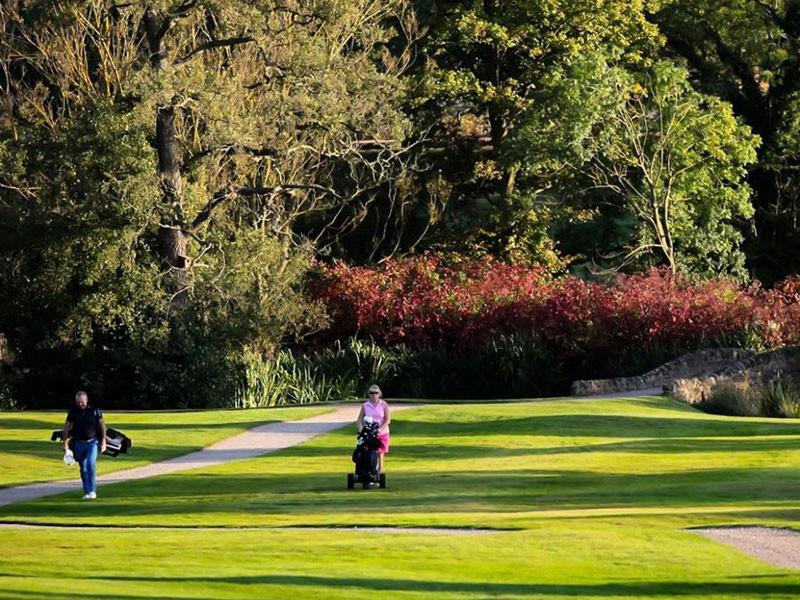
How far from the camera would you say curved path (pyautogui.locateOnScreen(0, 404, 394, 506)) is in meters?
22.3

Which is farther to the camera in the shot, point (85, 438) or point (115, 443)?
point (115, 443)

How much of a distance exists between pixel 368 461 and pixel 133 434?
9.24m

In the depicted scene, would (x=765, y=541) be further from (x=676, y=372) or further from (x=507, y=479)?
(x=676, y=372)

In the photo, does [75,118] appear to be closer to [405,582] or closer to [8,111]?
[8,111]

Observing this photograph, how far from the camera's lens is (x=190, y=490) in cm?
2123

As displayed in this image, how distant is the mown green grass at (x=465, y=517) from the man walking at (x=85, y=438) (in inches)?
13.4

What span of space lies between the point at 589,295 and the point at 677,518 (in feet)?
80.5

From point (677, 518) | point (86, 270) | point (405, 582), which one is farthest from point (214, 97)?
point (405, 582)

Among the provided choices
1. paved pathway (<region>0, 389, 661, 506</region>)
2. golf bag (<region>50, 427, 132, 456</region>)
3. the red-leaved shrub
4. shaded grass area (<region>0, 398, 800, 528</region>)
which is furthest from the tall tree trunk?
golf bag (<region>50, 427, 132, 456</region>)

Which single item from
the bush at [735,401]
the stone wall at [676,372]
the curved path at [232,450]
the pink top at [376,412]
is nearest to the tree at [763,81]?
the stone wall at [676,372]

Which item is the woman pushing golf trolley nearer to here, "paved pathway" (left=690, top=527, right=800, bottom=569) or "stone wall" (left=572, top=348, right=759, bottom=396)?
"paved pathway" (left=690, top=527, right=800, bottom=569)

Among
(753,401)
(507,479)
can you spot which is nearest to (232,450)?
(507,479)

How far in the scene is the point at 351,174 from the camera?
45.8m

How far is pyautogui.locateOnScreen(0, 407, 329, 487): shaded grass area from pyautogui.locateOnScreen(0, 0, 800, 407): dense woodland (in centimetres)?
590
